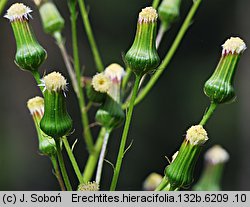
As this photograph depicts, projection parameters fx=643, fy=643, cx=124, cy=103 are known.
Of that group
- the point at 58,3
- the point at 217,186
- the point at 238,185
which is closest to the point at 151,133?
the point at 238,185

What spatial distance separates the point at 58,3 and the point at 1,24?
0.60 meters

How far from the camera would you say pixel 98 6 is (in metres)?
6.57

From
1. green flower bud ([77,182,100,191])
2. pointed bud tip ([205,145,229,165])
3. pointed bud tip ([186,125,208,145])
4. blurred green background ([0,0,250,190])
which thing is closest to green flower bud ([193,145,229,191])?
pointed bud tip ([205,145,229,165])

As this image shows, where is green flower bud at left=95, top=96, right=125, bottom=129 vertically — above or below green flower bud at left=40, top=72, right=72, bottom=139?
below

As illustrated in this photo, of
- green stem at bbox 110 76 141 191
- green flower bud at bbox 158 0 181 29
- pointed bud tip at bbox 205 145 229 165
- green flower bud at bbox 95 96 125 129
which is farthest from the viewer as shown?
pointed bud tip at bbox 205 145 229 165

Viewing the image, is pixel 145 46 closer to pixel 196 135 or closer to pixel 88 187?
pixel 196 135

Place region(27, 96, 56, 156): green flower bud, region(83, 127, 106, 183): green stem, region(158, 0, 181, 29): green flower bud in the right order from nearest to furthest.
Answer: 1. region(27, 96, 56, 156): green flower bud
2. region(83, 127, 106, 183): green stem
3. region(158, 0, 181, 29): green flower bud

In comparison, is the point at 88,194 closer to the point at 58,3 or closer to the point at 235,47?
the point at 235,47

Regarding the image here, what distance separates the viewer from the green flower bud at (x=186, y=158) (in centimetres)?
211

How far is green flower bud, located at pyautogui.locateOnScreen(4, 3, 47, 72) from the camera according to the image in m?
2.24

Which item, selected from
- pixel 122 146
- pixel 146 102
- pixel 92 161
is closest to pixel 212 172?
pixel 92 161

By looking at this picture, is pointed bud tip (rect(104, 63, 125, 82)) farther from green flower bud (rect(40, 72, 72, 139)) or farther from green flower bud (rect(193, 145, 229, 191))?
green flower bud (rect(193, 145, 229, 191))

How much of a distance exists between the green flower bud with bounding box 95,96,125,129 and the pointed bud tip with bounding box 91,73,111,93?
0.04m

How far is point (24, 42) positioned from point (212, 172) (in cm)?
129
